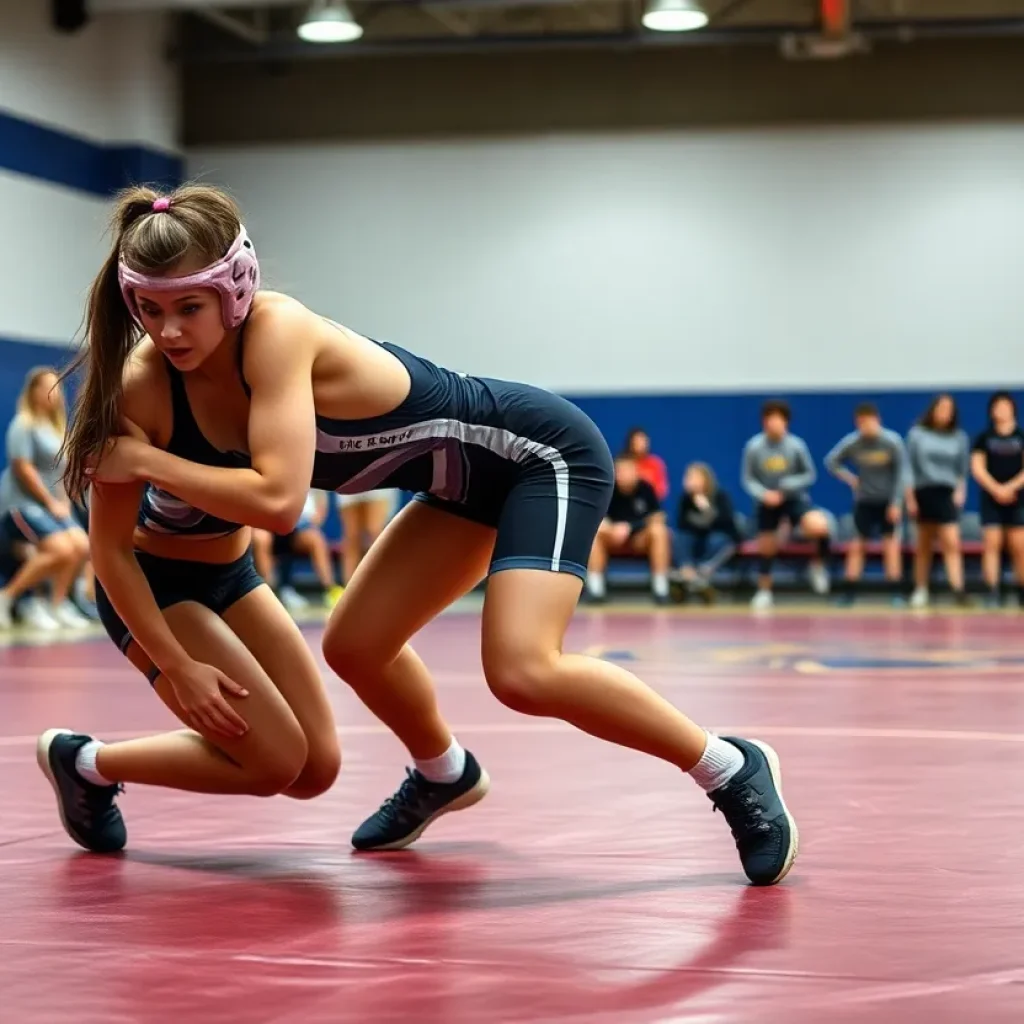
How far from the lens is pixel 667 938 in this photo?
8.86 feet

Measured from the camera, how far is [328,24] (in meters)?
14.3

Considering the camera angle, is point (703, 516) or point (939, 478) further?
point (703, 516)

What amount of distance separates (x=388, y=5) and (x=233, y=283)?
1344 centimetres

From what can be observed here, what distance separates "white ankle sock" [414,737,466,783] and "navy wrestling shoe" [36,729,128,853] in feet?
2.02

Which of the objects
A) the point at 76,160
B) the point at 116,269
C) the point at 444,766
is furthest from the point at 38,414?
the point at 116,269

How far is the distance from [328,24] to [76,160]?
2809mm

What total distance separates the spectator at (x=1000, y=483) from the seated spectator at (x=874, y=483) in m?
0.83

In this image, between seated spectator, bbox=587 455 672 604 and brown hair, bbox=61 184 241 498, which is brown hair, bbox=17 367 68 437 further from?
brown hair, bbox=61 184 241 498

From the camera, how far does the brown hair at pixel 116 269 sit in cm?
297

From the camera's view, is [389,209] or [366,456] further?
[389,209]

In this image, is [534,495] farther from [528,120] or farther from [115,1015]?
[528,120]

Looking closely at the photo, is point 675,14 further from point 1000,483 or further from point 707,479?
point 1000,483

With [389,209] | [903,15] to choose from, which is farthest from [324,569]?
[903,15]

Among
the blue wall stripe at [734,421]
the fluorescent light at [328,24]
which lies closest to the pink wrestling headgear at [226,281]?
the fluorescent light at [328,24]
